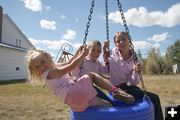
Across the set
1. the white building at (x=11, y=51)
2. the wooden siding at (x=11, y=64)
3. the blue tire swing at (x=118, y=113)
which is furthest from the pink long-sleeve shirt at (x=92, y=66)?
the wooden siding at (x=11, y=64)

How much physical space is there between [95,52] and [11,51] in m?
22.5

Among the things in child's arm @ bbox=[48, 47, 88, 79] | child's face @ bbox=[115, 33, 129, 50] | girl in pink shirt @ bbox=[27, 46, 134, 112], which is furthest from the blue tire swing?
child's face @ bbox=[115, 33, 129, 50]

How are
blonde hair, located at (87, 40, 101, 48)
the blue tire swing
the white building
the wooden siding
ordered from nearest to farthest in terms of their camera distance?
the blue tire swing, blonde hair, located at (87, 40, 101, 48), the wooden siding, the white building

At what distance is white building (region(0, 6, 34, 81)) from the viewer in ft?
80.6

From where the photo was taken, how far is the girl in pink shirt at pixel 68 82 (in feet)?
11.3

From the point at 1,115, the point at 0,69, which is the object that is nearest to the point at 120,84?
the point at 1,115

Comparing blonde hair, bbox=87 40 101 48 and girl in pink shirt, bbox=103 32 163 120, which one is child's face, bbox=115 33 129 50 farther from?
blonde hair, bbox=87 40 101 48

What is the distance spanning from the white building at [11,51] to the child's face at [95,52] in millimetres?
15389

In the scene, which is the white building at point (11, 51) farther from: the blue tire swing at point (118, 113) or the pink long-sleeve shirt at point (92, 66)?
the blue tire swing at point (118, 113)

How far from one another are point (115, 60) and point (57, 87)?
1.24 meters

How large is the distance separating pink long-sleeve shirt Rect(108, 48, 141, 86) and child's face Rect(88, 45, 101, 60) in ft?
0.87

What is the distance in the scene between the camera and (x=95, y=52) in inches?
180

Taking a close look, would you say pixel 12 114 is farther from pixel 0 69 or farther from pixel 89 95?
pixel 0 69

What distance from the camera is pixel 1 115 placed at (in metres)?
7.87
